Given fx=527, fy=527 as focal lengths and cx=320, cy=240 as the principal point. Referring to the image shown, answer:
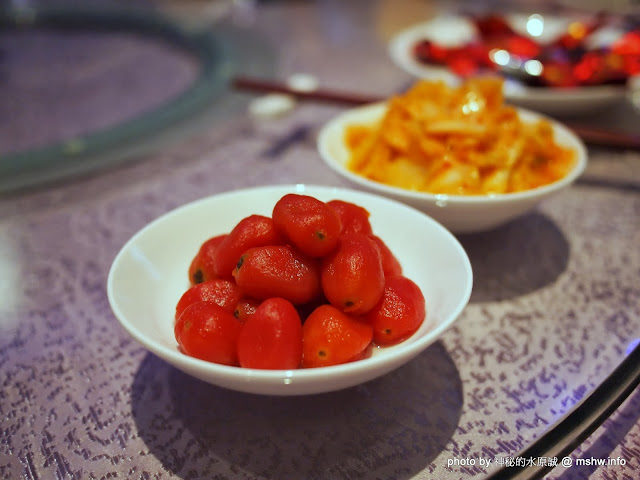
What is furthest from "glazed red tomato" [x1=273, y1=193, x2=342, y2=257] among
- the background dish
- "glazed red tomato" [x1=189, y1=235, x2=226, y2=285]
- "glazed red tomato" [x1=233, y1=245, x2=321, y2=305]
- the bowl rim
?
the background dish

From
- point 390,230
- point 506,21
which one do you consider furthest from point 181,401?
point 506,21

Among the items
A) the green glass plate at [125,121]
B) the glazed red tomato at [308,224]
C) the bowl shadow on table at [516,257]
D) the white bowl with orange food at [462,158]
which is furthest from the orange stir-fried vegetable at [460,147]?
the green glass plate at [125,121]

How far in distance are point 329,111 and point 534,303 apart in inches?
35.1

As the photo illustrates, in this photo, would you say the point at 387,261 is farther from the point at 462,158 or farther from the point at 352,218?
the point at 462,158

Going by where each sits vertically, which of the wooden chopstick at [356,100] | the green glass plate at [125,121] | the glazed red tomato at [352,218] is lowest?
the green glass plate at [125,121]

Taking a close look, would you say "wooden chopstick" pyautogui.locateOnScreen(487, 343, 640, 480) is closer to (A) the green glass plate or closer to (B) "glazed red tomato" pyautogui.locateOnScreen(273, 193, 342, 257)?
(B) "glazed red tomato" pyautogui.locateOnScreen(273, 193, 342, 257)

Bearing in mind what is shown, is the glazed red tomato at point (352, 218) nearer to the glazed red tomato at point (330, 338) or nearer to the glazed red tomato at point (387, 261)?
the glazed red tomato at point (387, 261)

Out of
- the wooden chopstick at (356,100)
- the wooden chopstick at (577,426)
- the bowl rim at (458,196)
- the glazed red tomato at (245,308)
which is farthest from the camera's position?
the wooden chopstick at (356,100)

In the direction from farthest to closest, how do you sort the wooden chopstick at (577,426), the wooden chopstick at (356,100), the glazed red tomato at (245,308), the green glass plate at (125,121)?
1. the green glass plate at (125,121)
2. the wooden chopstick at (356,100)
3. the glazed red tomato at (245,308)
4. the wooden chopstick at (577,426)

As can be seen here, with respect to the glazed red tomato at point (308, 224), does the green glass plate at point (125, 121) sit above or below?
below

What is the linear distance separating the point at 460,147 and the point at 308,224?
0.43m

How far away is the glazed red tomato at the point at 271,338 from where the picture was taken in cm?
53

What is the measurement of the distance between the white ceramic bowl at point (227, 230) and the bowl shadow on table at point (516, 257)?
0.15 metres

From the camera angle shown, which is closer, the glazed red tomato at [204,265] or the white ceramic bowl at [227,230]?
the white ceramic bowl at [227,230]
